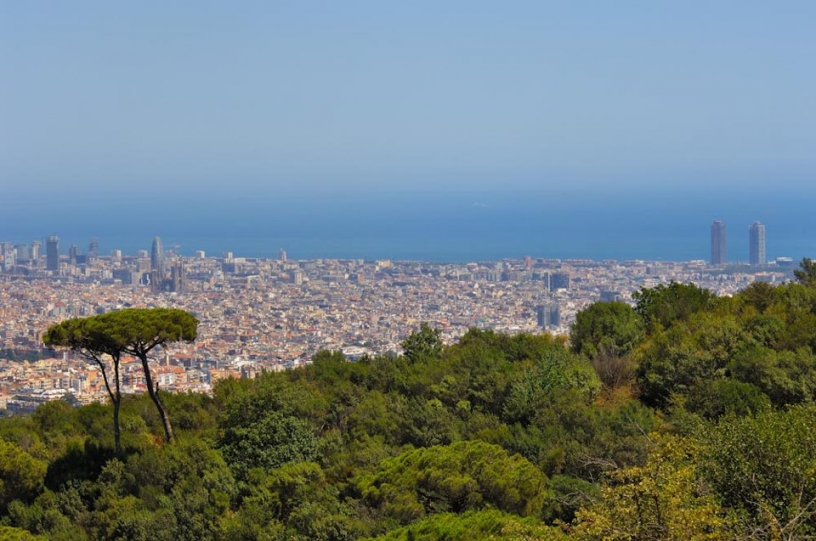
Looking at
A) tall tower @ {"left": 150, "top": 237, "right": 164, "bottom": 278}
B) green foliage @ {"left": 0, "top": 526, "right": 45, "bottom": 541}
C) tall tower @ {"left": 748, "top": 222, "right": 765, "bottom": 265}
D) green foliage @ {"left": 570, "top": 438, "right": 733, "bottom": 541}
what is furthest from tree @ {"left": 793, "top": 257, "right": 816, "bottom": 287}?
tall tower @ {"left": 150, "top": 237, "right": 164, "bottom": 278}

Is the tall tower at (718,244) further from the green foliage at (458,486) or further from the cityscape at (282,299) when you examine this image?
the green foliage at (458,486)

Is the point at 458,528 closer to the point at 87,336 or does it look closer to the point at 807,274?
the point at 87,336

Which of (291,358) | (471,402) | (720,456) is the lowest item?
(291,358)

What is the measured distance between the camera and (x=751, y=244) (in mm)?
53875

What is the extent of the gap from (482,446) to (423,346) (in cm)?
869

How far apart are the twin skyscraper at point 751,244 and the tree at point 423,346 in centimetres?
3665

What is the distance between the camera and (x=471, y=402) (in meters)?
14.1

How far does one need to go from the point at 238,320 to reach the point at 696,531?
3598cm

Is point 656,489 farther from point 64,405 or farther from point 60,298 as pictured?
point 60,298

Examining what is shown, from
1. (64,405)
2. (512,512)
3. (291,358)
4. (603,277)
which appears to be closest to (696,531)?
(512,512)

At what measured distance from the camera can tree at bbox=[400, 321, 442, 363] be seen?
18.3 m

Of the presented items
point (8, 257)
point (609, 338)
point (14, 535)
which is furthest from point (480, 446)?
point (8, 257)

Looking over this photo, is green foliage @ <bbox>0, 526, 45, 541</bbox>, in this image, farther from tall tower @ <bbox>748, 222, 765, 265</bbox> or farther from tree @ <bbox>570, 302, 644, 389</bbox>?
tall tower @ <bbox>748, 222, 765, 265</bbox>

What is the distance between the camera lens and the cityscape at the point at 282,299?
2877 cm
